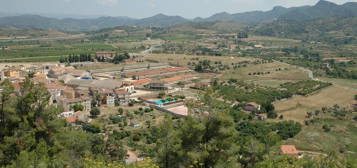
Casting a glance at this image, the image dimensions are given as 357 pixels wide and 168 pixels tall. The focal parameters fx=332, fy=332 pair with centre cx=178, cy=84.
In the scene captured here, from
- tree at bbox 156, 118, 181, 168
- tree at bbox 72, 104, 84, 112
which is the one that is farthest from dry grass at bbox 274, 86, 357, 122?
tree at bbox 156, 118, 181, 168

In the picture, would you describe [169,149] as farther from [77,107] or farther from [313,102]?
[313,102]

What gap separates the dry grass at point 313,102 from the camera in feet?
99.2

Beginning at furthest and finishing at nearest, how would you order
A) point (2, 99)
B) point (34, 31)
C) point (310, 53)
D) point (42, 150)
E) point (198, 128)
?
1. point (34, 31)
2. point (310, 53)
3. point (2, 99)
4. point (42, 150)
5. point (198, 128)

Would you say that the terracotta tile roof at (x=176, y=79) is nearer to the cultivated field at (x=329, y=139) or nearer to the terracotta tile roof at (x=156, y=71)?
the terracotta tile roof at (x=156, y=71)

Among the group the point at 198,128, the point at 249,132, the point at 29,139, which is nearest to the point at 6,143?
the point at 29,139

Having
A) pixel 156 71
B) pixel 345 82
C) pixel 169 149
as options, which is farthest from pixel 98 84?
pixel 345 82

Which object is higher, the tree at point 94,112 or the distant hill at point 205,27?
the distant hill at point 205,27

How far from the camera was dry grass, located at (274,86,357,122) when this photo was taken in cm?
3024

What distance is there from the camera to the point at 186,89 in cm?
3853

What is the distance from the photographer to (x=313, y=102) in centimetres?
3381

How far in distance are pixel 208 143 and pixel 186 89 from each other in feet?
95.9

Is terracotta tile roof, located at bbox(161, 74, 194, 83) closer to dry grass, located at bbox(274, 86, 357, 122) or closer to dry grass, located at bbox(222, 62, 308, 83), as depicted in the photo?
dry grass, located at bbox(222, 62, 308, 83)

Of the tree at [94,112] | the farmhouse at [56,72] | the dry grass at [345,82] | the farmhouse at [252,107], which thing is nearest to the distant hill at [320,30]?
the dry grass at [345,82]

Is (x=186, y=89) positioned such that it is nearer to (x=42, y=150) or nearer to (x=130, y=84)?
(x=130, y=84)
